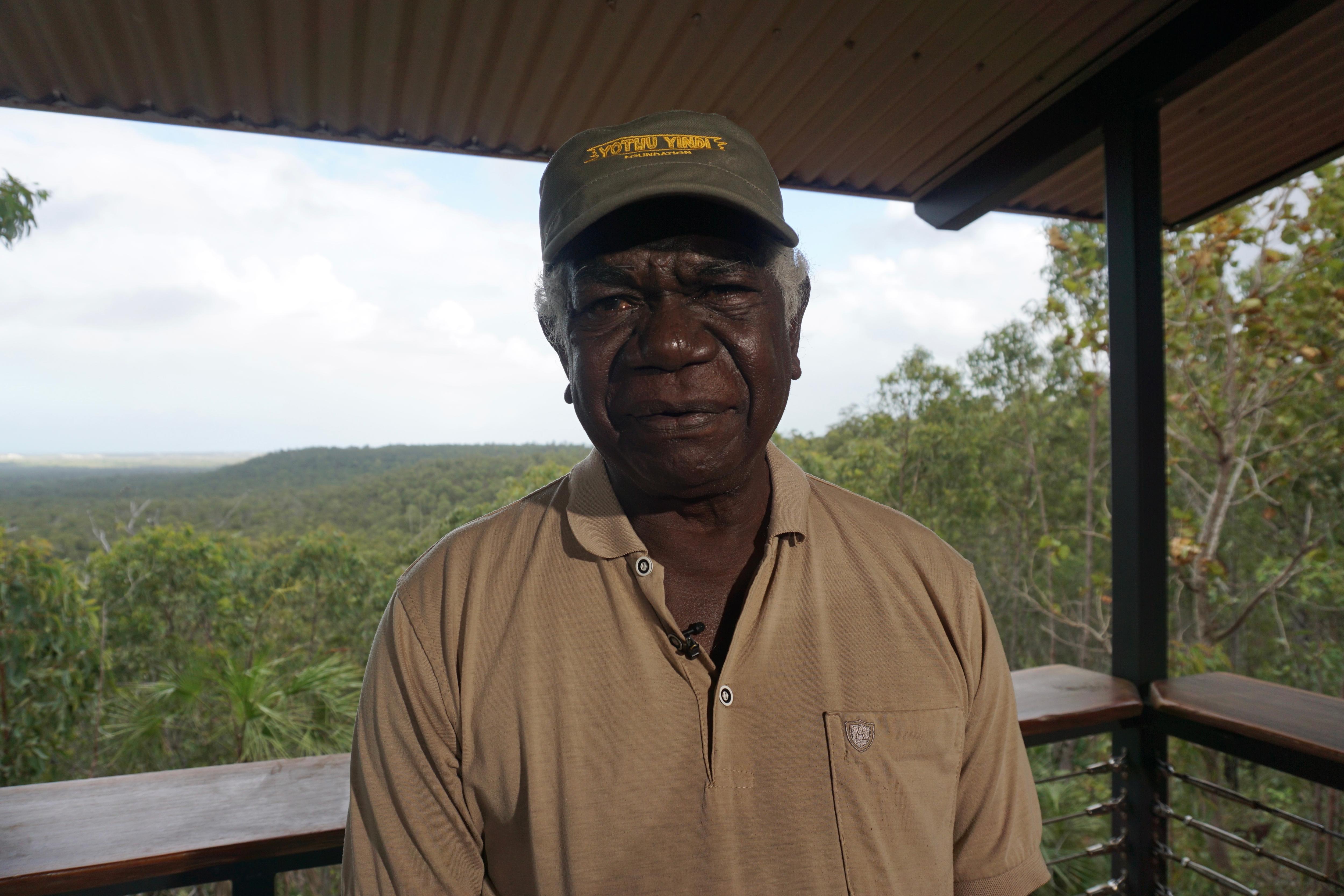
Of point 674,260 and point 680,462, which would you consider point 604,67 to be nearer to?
point 674,260

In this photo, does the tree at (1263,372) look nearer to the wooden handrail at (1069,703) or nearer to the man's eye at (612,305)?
the wooden handrail at (1069,703)

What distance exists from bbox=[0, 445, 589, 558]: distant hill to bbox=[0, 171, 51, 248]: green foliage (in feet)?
12.8

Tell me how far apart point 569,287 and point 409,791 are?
0.66 metres

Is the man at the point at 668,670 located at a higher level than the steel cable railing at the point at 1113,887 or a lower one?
higher

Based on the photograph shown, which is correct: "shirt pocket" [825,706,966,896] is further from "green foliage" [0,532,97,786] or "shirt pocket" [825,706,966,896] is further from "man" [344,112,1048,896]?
"green foliage" [0,532,97,786]

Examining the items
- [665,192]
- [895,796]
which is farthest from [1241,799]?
[665,192]

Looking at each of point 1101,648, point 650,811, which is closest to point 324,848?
point 650,811

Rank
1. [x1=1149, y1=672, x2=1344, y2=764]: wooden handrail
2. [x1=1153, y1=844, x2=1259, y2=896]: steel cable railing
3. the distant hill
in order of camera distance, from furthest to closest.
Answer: the distant hill < [x1=1153, y1=844, x2=1259, y2=896]: steel cable railing < [x1=1149, y1=672, x2=1344, y2=764]: wooden handrail

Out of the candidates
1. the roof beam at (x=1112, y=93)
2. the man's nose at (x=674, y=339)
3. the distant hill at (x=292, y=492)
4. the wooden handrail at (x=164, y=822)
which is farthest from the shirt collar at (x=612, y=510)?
the distant hill at (x=292, y=492)

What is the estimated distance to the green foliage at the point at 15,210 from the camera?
3.77 m

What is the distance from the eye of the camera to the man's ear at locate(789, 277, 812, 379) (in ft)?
3.49

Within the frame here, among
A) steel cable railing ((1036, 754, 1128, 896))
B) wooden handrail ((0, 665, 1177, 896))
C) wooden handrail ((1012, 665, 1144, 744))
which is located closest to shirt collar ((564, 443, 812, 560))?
wooden handrail ((0, 665, 1177, 896))

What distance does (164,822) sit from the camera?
4.08 ft

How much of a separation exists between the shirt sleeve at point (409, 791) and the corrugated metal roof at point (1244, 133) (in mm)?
2226
